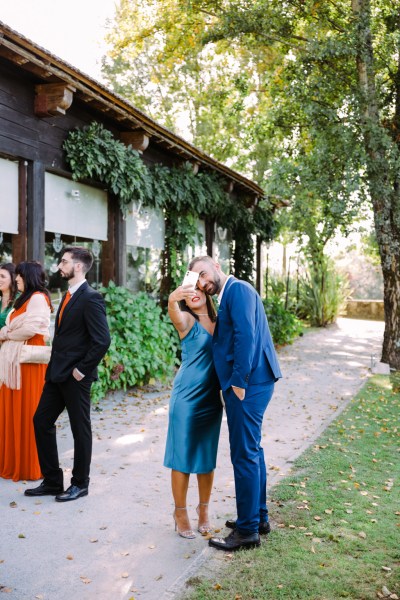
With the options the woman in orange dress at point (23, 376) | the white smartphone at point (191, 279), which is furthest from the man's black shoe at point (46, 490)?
the white smartphone at point (191, 279)

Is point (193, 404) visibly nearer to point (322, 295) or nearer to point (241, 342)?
point (241, 342)

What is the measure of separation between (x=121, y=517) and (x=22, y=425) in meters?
1.31

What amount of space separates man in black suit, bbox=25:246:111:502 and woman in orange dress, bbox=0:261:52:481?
374mm

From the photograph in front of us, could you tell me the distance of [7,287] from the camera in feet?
18.9

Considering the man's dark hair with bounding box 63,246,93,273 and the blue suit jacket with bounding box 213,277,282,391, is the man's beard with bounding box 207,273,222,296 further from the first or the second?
the man's dark hair with bounding box 63,246,93,273

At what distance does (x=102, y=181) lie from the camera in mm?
8859

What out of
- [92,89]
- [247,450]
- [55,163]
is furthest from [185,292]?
[92,89]

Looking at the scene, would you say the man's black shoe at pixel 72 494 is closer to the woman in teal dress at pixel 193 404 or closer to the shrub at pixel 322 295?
the woman in teal dress at pixel 193 404

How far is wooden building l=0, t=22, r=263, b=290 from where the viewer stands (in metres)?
7.07

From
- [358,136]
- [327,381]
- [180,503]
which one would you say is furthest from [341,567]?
[358,136]

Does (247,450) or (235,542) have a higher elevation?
(247,450)

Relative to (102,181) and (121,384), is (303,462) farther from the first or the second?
(102,181)

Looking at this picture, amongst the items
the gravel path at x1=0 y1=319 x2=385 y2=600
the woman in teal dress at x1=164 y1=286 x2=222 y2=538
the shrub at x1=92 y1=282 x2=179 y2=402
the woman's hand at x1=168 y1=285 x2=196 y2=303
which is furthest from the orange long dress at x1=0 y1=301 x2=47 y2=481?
the shrub at x1=92 y1=282 x2=179 y2=402

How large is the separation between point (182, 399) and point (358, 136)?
28.5 feet
